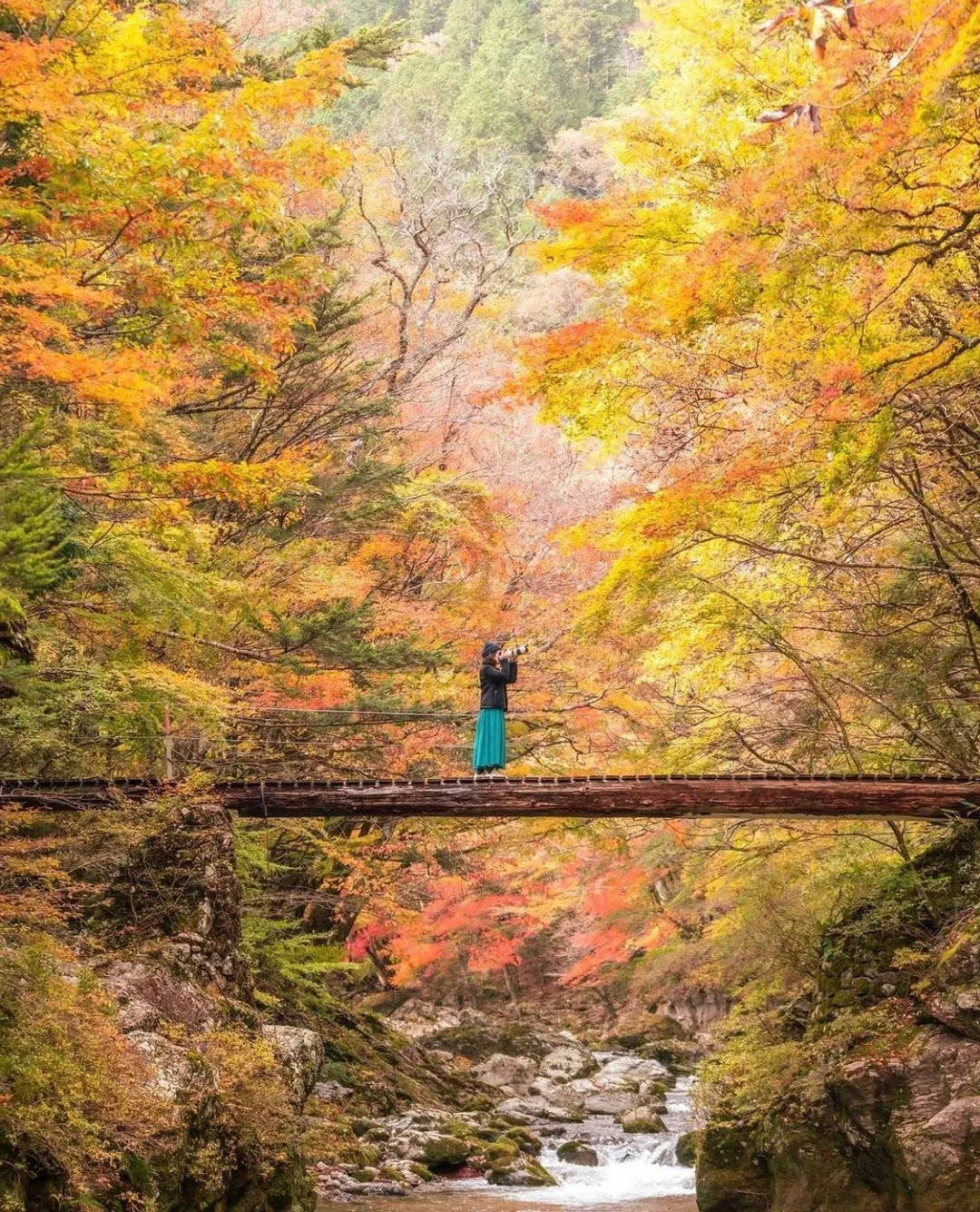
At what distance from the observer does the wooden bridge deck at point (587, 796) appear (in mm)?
8102

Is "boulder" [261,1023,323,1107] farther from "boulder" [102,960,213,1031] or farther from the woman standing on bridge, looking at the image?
the woman standing on bridge

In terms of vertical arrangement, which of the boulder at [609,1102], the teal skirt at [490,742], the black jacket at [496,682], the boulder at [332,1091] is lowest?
the boulder at [609,1102]

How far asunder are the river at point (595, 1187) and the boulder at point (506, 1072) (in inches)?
81.8

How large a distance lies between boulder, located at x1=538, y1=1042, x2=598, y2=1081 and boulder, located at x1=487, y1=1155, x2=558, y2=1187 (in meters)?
4.81

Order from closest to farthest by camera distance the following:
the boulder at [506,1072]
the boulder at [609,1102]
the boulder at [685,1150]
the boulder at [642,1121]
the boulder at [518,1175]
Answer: the boulder at [518,1175] < the boulder at [685,1150] < the boulder at [642,1121] < the boulder at [609,1102] < the boulder at [506,1072]

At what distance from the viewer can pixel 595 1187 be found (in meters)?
10.7

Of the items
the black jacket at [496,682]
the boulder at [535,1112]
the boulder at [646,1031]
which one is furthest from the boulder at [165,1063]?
the boulder at [646,1031]

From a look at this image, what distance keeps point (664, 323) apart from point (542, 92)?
107 feet

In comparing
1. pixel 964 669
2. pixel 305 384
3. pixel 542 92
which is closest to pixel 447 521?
pixel 305 384

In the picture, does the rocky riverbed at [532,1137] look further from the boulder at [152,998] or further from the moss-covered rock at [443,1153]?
the boulder at [152,998]

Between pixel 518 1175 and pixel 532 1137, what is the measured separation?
180 centimetres

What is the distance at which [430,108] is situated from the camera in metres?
33.3

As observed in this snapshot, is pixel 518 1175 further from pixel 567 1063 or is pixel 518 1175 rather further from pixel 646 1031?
pixel 646 1031

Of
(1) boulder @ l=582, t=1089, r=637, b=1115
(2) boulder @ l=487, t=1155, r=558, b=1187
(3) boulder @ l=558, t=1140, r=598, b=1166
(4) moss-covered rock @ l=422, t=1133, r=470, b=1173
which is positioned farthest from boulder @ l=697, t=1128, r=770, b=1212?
(1) boulder @ l=582, t=1089, r=637, b=1115
